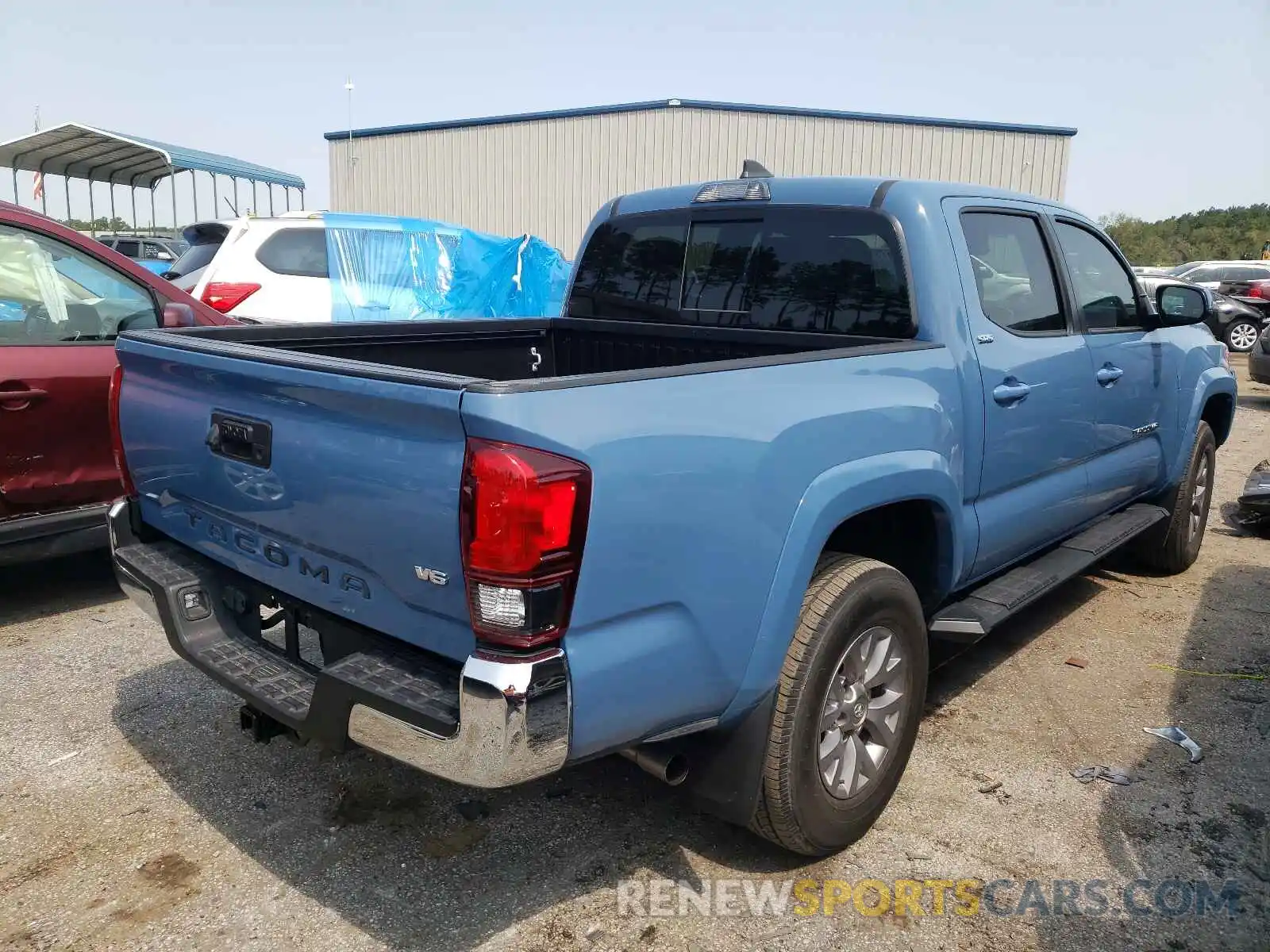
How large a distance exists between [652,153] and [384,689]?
69.8 ft

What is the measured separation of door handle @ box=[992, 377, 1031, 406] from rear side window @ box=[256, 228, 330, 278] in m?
7.55

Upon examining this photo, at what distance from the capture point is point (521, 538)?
1936mm

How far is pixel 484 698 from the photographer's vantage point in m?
1.95

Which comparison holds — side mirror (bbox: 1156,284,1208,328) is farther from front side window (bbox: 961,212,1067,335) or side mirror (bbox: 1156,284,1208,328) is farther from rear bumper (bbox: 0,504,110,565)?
rear bumper (bbox: 0,504,110,565)

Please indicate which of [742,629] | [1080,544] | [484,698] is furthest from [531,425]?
[1080,544]

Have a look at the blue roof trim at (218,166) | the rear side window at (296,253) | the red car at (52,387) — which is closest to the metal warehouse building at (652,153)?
the blue roof trim at (218,166)

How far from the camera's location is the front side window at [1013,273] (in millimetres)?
3504

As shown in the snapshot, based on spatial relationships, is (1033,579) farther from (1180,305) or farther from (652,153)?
(652,153)

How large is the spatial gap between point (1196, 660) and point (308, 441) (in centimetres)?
406

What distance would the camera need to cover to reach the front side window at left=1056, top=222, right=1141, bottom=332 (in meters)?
4.18

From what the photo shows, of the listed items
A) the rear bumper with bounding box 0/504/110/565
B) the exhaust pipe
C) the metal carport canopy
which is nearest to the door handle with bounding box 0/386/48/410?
the rear bumper with bounding box 0/504/110/565

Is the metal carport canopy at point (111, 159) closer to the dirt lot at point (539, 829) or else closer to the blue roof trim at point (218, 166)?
the blue roof trim at point (218, 166)

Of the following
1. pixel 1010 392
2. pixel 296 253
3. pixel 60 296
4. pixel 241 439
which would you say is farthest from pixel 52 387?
pixel 296 253

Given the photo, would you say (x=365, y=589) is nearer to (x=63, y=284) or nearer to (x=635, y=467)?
(x=635, y=467)
